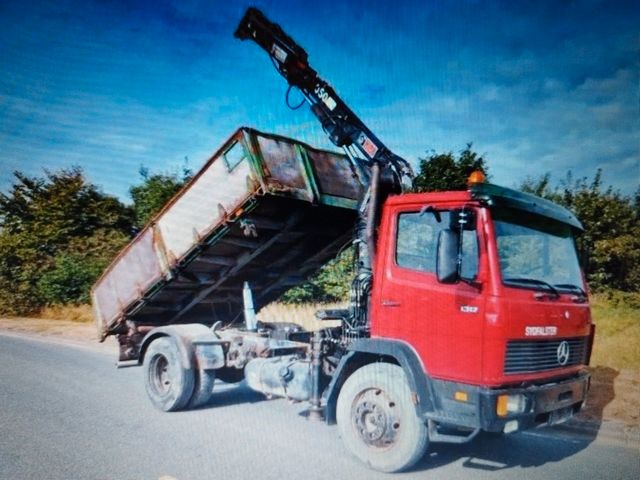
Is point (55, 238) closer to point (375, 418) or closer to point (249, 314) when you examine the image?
point (249, 314)

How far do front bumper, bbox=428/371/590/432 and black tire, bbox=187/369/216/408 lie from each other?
3149mm

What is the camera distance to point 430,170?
11961 millimetres

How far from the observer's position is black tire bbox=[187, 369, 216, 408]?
5621mm

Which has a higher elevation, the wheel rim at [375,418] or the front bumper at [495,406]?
the front bumper at [495,406]

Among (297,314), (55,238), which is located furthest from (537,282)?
(55,238)

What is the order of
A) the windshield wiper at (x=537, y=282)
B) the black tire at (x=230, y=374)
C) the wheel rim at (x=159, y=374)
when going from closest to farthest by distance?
the windshield wiper at (x=537, y=282) → the wheel rim at (x=159, y=374) → the black tire at (x=230, y=374)

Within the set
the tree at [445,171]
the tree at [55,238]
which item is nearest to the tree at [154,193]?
the tree at [55,238]

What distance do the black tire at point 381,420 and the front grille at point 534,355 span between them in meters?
0.87

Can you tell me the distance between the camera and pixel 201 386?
5.63 m

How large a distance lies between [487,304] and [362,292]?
139 cm

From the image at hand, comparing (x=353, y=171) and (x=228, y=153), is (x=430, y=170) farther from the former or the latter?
(x=228, y=153)

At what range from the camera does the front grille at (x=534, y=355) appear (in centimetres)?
339

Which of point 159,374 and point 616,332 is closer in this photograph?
point 159,374

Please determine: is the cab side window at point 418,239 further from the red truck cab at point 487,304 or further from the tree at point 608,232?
the tree at point 608,232
